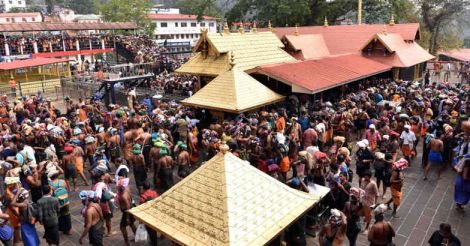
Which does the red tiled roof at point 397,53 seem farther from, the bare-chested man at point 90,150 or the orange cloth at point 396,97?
the bare-chested man at point 90,150

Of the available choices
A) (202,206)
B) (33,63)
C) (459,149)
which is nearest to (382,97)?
(459,149)

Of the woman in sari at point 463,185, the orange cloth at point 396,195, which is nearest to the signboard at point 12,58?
the orange cloth at point 396,195

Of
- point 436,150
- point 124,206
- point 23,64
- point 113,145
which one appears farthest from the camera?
point 23,64

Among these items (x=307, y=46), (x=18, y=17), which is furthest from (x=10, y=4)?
(x=307, y=46)

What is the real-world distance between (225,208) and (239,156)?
17.2ft

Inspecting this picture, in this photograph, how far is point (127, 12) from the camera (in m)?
58.8

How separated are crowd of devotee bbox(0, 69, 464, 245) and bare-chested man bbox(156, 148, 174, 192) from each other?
0.03m

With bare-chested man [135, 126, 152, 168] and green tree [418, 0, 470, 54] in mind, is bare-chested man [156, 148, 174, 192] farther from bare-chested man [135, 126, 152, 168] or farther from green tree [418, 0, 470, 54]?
green tree [418, 0, 470, 54]

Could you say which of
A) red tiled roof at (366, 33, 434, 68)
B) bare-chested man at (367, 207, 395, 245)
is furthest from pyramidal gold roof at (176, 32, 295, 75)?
bare-chested man at (367, 207, 395, 245)

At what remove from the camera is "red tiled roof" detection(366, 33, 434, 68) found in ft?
69.2

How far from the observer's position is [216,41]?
16828 mm

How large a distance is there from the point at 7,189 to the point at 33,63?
18709 mm

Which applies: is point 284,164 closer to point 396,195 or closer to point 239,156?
point 239,156

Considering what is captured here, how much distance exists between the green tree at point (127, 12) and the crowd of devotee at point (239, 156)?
46.5m
